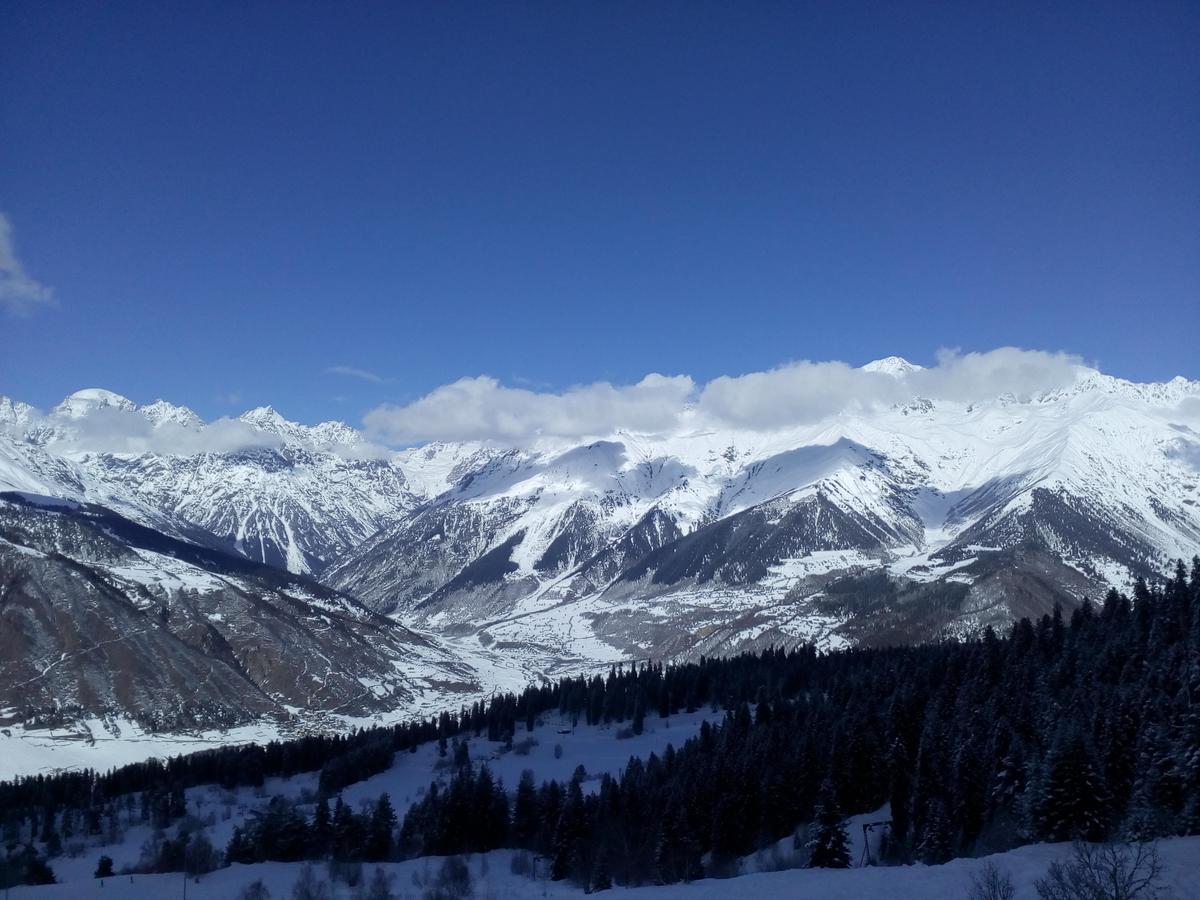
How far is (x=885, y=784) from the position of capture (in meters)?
85.8

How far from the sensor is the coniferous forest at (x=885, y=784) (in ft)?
197

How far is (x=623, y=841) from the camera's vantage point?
280 ft

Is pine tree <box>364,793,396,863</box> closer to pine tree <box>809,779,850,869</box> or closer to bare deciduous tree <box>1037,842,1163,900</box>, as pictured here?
pine tree <box>809,779,850,869</box>

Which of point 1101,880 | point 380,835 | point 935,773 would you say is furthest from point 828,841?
point 380,835

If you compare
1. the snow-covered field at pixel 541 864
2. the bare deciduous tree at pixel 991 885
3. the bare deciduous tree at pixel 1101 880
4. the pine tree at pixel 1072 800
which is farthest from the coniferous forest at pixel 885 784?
the bare deciduous tree at pixel 991 885

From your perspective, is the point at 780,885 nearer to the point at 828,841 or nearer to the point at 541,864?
the point at 828,841

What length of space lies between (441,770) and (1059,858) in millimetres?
118294

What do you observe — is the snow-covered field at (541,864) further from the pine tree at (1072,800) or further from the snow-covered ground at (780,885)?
the pine tree at (1072,800)

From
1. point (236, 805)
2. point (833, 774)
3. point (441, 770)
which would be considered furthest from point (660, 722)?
point (833, 774)

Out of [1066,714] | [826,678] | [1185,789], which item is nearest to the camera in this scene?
[1185,789]

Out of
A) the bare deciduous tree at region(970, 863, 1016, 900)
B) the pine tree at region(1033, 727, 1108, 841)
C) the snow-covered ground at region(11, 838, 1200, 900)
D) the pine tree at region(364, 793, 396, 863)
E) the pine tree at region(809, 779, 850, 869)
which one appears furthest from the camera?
the pine tree at region(364, 793, 396, 863)

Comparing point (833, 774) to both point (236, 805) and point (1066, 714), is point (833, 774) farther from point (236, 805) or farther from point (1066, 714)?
point (236, 805)

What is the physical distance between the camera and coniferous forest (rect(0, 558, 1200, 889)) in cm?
6003

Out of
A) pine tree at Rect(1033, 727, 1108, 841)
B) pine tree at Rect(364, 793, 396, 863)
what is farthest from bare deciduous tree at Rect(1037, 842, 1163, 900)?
pine tree at Rect(364, 793, 396, 863)
